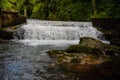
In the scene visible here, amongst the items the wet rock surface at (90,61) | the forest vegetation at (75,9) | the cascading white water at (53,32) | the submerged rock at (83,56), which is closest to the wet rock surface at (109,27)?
the cascading white water at (53,32)

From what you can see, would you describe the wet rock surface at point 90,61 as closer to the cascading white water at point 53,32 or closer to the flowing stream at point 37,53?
the flowing stream at point 37,53

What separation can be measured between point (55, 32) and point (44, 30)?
126 centimetres

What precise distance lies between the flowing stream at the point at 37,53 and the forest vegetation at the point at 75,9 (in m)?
5.25

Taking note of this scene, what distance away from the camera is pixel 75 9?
4469 centimetres

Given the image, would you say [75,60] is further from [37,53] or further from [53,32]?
[53,32]

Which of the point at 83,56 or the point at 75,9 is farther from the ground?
the point at 75,9

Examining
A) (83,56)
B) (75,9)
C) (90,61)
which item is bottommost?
(90,61)

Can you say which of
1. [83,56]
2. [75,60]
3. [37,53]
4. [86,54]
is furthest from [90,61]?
[37,53]

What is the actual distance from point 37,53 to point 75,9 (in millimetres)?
27908

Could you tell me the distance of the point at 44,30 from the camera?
28.3 metres

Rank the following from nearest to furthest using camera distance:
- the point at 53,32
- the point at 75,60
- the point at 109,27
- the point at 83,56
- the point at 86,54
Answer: the point at 75,60 < the point at 83,56 < the point at 86,54 < the point at 53,32 < the point at 109,27

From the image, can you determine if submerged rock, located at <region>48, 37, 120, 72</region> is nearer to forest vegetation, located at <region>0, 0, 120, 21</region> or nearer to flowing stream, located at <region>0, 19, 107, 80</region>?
flowing stream, located at <region>0, 19, 107, 80</region>

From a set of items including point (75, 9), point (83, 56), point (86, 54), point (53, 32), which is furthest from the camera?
point (75, 9)

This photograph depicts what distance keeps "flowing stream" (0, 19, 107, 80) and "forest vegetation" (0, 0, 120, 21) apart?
525 centimetres
